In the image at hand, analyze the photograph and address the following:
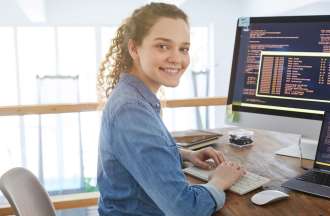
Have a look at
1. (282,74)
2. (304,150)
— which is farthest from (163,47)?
(304,150)

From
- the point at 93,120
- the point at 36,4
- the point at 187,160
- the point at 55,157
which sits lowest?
the point at 55,157

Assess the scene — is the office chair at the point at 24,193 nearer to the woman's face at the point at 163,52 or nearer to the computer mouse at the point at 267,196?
the woman's face at the point at 163,52

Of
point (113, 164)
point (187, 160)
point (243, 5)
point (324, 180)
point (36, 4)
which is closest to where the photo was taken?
point (113, 164)

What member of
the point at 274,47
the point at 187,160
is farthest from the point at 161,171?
the point at 274,47

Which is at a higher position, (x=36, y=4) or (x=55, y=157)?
(x=36, y=4)

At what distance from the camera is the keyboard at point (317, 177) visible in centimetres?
119

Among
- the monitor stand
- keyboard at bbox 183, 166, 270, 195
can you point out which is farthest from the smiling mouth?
the monitor stand

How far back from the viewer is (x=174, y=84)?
1.25 meters

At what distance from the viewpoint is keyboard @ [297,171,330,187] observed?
119cm

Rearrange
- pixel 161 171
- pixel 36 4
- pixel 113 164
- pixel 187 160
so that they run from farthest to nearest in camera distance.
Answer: pixel 36 4
pixel 187 160
pixel 113 164
pixel 161 171

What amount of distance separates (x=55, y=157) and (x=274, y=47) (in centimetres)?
455

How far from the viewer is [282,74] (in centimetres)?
152

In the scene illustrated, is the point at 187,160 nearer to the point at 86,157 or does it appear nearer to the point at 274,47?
the point at 274,47

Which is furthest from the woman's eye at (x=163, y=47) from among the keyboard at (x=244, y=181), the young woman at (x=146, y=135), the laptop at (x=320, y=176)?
the laptop at (x=320, y=176)
